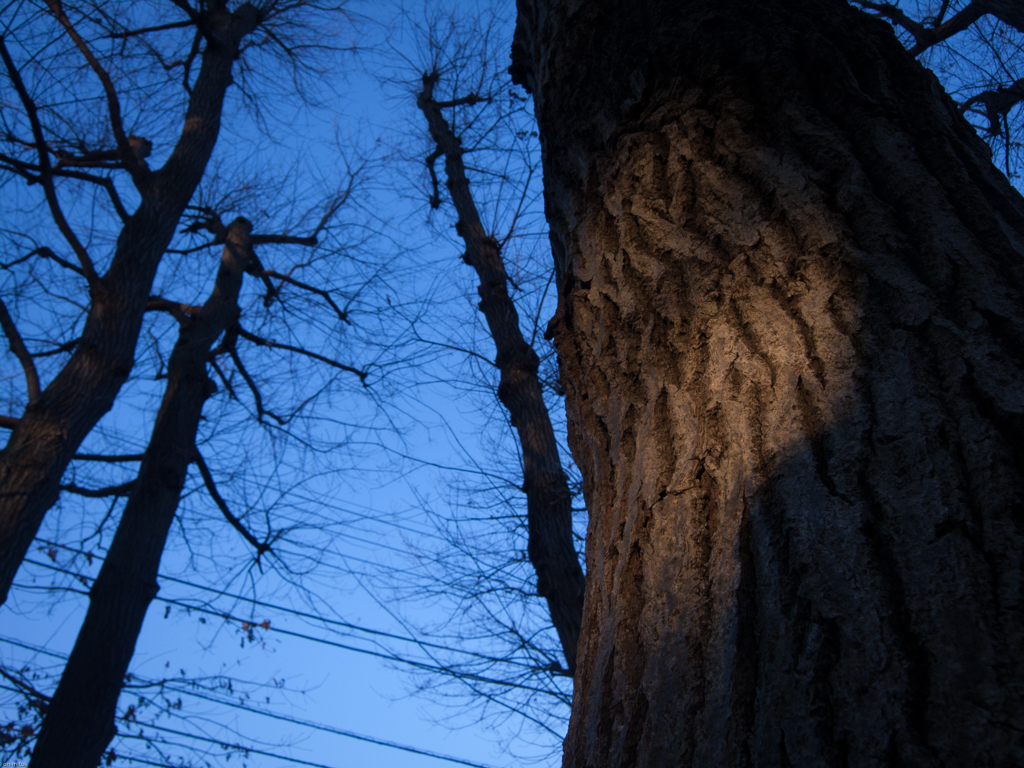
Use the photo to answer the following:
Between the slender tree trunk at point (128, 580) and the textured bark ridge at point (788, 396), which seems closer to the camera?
the textured bark ridge at point (788, 396)

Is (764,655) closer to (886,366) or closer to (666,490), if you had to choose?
(666,490)

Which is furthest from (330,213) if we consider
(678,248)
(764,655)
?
(764,655)

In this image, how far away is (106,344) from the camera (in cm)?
432

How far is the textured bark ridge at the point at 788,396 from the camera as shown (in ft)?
Answer: 2.11

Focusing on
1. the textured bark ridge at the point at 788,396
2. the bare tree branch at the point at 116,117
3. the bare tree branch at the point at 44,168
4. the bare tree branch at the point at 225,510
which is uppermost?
the bare tree branch at the point at 116,117

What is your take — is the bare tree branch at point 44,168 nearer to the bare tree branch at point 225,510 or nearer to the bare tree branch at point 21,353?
the bare tree branch at point 21,353

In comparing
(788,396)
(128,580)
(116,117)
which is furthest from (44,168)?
(788,396)

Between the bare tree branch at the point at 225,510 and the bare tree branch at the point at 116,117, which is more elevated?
the bare tree branch at the point at 116,117

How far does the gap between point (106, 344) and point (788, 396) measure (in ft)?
15.0

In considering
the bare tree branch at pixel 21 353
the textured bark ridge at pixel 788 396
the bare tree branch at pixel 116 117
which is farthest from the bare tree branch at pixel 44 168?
the textured bark ridge at pixel 788 396

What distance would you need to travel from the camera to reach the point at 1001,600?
2.01 feet

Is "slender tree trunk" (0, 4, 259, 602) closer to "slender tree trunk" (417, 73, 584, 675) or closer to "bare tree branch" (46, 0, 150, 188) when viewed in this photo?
"bare tree branch" (46, 0, 150, 188)

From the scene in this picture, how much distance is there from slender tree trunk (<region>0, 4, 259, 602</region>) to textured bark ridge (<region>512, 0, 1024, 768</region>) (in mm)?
3636

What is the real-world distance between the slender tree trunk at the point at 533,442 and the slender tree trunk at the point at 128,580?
2289mm
